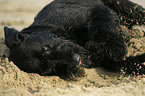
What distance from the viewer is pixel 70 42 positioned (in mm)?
3361

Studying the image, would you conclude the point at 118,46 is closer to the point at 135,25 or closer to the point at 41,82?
the point at 41,82

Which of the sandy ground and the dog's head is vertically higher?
the dog's head

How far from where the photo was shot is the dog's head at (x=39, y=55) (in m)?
2.96

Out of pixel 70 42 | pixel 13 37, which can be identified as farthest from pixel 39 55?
pixel 70 42

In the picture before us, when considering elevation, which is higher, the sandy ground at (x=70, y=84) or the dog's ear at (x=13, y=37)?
the dog's ear at (x=13, y=37)

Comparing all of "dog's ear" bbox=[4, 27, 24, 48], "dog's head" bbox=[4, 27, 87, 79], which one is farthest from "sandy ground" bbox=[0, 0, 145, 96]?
"dog's ear" bbox=[4, 27, 24, 48]

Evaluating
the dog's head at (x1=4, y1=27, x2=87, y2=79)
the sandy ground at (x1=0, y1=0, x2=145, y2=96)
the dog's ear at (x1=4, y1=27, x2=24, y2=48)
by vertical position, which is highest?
the dog's ear at (x1=4, y1=27, x2=24, y2=48)

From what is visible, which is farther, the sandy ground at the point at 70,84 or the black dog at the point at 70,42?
the black dog at the point at 70,42

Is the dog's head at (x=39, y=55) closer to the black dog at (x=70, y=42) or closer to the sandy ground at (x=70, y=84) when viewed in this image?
the black dog at (x=70, y=42)

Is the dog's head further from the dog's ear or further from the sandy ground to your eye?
the sandy ground

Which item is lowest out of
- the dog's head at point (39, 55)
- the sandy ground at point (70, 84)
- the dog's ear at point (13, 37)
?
the sandy ground at point (70, 84)

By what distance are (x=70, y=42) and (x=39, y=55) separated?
639 millimetres

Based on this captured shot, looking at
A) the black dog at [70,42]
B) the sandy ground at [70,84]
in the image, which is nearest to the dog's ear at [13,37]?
the black dog at [70,42]

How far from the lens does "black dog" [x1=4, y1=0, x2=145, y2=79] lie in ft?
9.80
